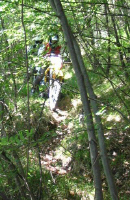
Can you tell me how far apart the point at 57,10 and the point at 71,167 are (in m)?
3.93

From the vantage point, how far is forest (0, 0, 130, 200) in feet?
9.75

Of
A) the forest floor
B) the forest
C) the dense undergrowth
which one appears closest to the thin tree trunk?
the forest

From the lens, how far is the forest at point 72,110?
2972mm

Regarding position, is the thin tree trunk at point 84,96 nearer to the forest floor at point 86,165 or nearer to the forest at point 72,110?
the forest at point 72,110

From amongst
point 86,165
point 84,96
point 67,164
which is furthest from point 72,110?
point 84,96

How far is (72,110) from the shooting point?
7.08 metres

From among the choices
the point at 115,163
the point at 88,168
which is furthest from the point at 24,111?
the point at 115,163

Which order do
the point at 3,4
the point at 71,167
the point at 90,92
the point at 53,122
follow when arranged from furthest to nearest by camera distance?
1. the point at 53,122
2. the point at 71,167
3. the point at 3,4
4. the point at 90,92

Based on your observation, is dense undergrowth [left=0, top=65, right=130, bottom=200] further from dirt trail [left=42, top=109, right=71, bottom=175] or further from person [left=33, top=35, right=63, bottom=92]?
person [left=33, top=35, right=63, bottom=92]

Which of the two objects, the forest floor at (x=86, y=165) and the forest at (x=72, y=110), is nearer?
the forest at (x=72, y=110)

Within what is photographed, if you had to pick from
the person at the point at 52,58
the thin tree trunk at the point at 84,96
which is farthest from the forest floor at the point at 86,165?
the thin tree trunk at the point at 84,96

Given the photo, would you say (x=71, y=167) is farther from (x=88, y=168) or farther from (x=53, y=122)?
(x=53, y=122)

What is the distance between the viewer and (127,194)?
180 inches

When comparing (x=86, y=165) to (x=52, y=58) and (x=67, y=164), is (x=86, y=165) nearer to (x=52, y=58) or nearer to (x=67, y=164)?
(x=67, y=164)
